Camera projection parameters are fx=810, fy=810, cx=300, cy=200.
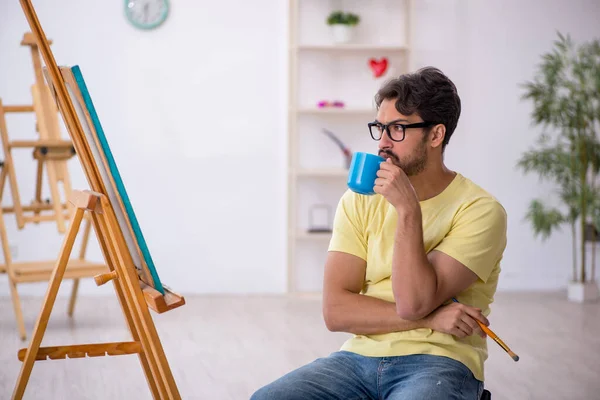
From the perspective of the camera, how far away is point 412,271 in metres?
1.92

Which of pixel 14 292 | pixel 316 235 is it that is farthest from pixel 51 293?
pixel 316 235

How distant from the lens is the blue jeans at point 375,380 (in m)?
1.86

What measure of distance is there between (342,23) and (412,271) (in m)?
3.78

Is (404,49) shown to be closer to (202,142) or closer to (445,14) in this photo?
(445,14)

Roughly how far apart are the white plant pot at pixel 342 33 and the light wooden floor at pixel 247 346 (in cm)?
177

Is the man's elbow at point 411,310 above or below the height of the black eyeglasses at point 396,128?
below

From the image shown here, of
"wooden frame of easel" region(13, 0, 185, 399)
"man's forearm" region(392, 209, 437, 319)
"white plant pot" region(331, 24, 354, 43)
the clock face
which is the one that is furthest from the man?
the clock face

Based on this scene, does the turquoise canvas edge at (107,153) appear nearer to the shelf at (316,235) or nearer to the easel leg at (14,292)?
the easel leg at (14,292)

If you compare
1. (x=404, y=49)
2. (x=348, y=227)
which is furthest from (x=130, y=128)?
(x=348, y=227)

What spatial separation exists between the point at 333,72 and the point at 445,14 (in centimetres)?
89

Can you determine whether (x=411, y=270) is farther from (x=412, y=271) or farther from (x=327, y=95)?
(x=327, y=95)

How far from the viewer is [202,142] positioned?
5.60 meters

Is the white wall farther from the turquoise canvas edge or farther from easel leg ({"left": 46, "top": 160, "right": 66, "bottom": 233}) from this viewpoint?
the turquoise canvas edge

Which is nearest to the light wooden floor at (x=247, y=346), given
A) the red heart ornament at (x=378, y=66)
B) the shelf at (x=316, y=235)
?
the shelf at (x=316, y=235)
